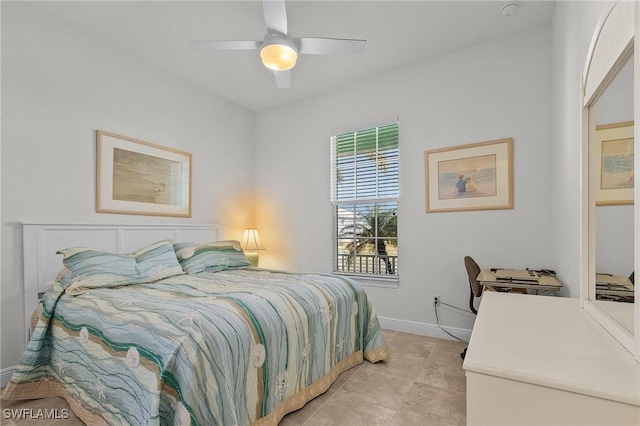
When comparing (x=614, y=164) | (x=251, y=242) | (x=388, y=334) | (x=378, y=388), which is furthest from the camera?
(x=251, y=242)

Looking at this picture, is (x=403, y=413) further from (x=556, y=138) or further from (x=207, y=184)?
(x=207, y=184)

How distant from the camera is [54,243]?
100.0 inches

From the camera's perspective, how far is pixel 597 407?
662 millimetres

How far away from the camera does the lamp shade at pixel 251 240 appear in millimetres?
4340

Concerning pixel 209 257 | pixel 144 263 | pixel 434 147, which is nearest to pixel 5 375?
pixel 144 263

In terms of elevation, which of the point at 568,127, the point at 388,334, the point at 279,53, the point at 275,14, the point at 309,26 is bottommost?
the point at 388,334

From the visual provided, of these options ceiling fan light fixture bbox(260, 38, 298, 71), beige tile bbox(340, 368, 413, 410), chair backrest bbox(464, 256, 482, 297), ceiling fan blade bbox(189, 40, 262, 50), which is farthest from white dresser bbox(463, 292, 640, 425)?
ceiling fan blade bbox(189, 40, 262, 50)

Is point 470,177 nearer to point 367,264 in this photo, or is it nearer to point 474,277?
point 474,277

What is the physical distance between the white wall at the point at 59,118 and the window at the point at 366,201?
1.79 m

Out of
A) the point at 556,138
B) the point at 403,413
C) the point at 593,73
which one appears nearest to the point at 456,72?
the point at 556,138

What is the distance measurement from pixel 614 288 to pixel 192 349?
162 centimetres

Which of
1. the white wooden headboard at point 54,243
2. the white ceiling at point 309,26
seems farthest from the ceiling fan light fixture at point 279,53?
the white wooden headboard at point 54,243

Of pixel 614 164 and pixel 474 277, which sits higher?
pixel 614 164

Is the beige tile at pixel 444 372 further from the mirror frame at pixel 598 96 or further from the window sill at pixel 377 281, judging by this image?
the mirror frame at pixel 598 96
